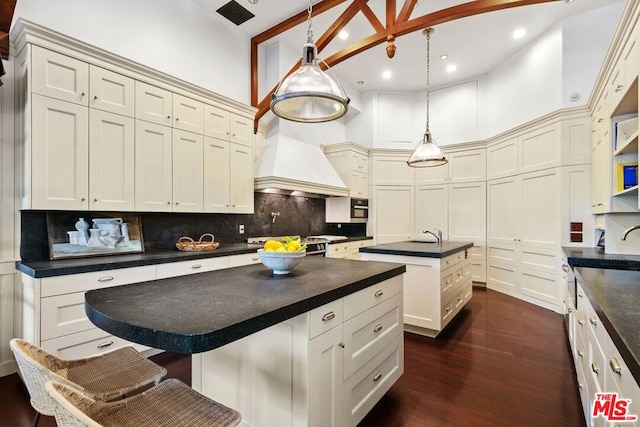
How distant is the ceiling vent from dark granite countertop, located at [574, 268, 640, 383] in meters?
4.35

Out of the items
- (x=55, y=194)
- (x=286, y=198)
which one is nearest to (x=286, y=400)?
(x=55, y=194)

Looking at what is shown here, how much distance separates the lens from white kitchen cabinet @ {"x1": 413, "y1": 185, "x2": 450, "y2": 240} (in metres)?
5.79

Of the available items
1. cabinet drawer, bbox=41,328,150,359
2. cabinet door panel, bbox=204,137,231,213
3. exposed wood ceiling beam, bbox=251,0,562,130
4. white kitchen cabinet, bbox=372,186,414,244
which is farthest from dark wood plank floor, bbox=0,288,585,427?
exposed wood ceiling beam, bbox=251,0,562,130

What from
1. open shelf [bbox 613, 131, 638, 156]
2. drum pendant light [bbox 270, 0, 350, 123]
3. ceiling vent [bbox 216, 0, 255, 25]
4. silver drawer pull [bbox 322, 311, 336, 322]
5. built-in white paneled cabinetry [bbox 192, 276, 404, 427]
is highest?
ceiling vent [bbox 216, 0, 255, 25]

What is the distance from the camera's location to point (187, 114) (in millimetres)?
3266

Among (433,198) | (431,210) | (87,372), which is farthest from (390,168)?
(87,372)

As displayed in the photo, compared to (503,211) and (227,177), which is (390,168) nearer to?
(503,211)

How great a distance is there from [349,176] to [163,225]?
3.26 metres

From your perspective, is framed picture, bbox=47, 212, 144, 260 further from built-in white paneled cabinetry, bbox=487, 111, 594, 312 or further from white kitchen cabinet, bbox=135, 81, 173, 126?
built-in white paneled cabinetry, bbox=487, 111, 594, 312

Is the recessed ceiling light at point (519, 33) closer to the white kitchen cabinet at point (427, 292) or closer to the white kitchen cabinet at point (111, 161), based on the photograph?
the white kitchen cabinet at point (427, 292)

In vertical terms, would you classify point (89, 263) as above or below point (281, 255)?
below

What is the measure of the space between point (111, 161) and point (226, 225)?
1.59 meters

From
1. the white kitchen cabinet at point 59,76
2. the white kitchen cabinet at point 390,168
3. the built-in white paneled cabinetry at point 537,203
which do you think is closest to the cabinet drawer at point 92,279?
the white kitchen cabinet at point 59,76

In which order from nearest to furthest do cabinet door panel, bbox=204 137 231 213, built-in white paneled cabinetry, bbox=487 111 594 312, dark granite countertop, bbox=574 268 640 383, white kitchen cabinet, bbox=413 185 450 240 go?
dark granite countertop, bbox=574 268 640 383, cabinet door panel, bbox=204 137 231 213, built-in white paneled cabinetry, bbox=487 111 594 312, white kitchen cabinet, bbox=413 185 450 240
